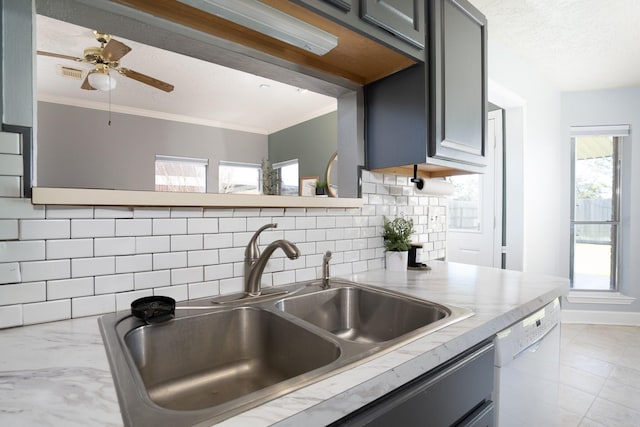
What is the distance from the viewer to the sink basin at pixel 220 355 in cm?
81

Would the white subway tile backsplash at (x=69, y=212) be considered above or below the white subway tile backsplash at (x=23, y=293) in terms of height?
above

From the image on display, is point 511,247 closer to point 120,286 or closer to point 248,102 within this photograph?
point 248,102

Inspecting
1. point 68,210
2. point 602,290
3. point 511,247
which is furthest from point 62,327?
point 602,290

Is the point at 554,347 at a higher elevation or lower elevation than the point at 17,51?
lower

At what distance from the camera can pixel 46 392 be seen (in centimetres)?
54

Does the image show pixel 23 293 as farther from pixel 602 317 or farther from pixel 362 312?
pixel 602 317

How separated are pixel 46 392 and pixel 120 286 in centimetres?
43

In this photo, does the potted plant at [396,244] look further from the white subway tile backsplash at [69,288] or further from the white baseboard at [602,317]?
the white baseboard at [602,317]

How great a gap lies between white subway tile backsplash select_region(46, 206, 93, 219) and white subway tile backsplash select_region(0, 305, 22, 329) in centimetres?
24

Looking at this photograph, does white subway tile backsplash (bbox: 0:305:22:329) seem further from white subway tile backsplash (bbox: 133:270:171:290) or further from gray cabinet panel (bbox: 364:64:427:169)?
gray cabinet panel (bbox: 364:64:427:169)

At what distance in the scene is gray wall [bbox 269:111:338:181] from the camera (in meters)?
1.68

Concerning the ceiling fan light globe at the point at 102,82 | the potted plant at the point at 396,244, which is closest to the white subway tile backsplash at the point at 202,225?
the potted plant at the point at 396,244

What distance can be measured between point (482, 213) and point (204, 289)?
279 cm

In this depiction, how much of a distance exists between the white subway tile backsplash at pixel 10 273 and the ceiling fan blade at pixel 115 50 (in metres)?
0.93
